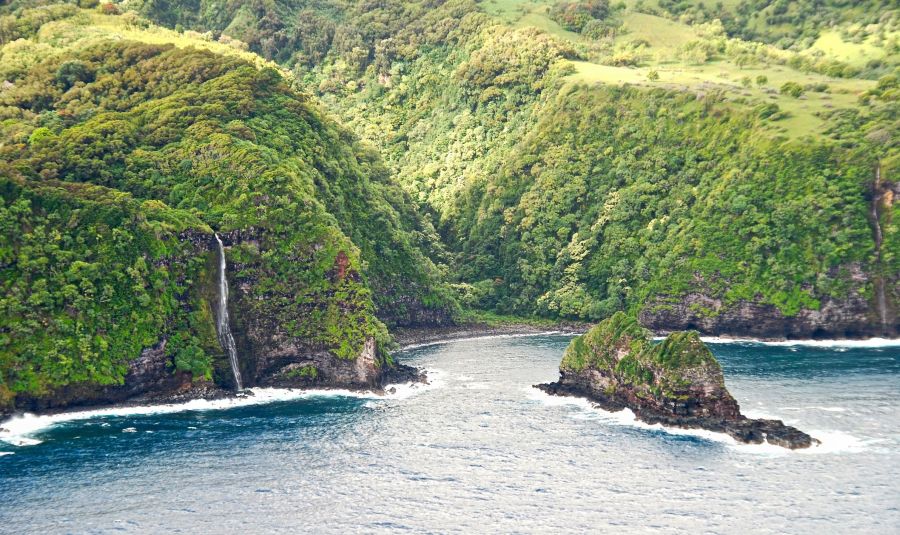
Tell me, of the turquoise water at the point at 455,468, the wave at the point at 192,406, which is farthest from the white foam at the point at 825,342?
the wave at the point at 192,406

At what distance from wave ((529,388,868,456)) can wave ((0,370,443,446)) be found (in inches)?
797

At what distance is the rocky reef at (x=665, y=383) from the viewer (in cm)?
11700

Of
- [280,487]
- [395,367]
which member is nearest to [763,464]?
[280,487]

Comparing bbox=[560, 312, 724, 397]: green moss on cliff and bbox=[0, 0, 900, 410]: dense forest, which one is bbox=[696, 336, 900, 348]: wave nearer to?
bbox=[0, 0, 900, 410]: dense forest

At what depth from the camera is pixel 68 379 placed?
129m

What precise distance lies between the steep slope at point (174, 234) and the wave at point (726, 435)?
2962 centimetres

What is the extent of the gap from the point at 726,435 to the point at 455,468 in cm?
2876

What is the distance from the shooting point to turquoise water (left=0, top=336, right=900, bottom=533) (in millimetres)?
94250

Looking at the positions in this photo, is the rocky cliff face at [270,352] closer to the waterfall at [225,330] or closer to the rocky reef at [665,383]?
the waterfall at [225,330]

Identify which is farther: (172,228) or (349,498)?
(172,228)

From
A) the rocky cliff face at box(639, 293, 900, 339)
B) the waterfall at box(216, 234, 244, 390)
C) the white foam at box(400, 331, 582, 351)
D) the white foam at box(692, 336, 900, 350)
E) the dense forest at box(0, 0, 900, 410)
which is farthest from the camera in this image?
the white foam at box(400, 331, 582, 351)

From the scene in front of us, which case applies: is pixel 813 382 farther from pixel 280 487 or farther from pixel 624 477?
pixel 280 487

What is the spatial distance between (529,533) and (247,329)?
6592 centimetres

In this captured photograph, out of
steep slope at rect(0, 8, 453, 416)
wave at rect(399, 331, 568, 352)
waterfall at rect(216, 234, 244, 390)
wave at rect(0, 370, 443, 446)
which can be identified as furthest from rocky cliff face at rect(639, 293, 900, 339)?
waterfall at rect(216, 234, 244, 390)
